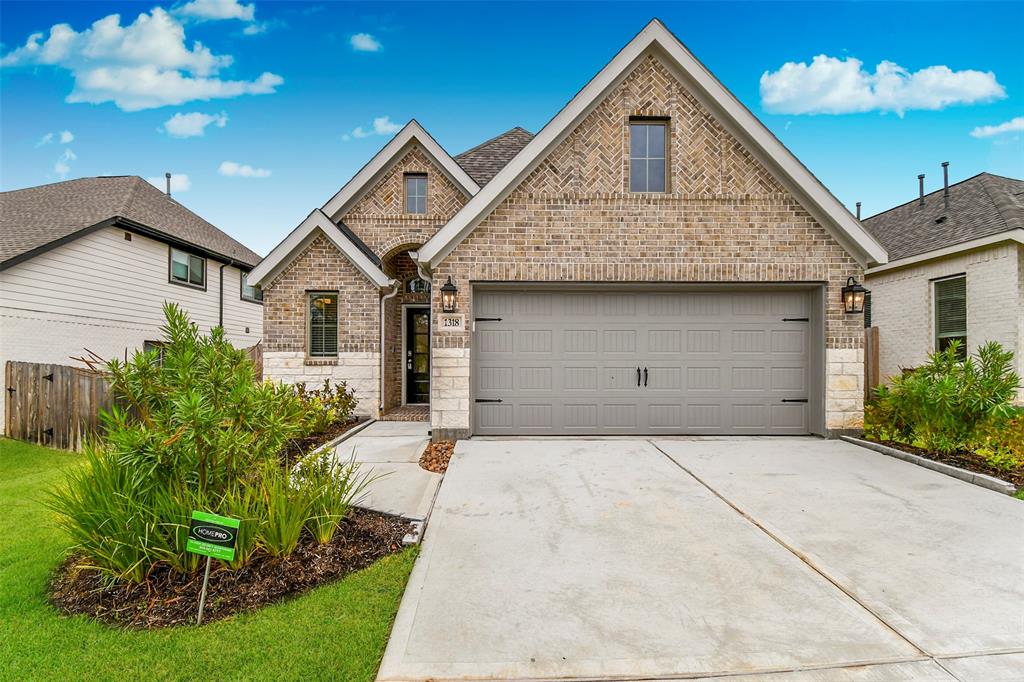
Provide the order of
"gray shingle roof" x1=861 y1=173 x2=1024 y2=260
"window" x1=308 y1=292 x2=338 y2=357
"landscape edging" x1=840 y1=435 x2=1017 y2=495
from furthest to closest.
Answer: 1. "window" x1=308 y1=292 x2=338 y2=357
2. "gray shingle roof" x1=861 y1=173 x2=1024 y2=260
3. "landscape edging" x1=840 y1=435 x2=1017 y2=495

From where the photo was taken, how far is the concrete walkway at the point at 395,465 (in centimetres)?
475

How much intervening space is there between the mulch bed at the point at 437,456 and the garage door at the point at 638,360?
76 centimetres

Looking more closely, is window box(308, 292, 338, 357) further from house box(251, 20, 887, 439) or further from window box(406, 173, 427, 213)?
house box(251, 20, 887, 439)

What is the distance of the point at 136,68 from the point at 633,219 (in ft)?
46.2

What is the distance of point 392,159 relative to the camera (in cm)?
1198

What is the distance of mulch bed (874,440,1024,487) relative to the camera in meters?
5.47

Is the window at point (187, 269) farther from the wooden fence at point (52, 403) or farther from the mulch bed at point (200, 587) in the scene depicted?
the mulch bed at point (200, 587)

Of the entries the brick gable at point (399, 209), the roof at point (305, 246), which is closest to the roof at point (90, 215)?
the roof at point (305, 246)

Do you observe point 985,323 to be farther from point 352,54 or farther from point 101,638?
point 352,54

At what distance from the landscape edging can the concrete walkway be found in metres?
6.47

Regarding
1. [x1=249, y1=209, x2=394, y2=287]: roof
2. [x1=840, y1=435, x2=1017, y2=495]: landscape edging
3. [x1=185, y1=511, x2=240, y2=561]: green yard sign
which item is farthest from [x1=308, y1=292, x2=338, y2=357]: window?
[x1=840, y1=435, x2=1017, y2=495]: landscape edging

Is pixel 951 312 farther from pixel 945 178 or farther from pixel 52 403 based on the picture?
pixel 52 403

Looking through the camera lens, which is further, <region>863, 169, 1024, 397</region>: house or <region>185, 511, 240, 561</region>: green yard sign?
<region>863, 169, 1024, 397</region>: house

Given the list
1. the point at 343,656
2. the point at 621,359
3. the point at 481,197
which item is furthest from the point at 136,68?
the point at 343,656
